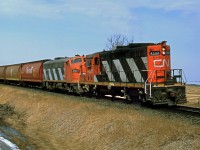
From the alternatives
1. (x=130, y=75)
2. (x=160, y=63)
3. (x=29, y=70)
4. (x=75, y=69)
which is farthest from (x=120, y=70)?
(x=29, y=70)

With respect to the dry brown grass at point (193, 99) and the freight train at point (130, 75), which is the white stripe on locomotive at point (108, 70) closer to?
the freight train at point (130, 75)

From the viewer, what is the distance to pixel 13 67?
2052 inches

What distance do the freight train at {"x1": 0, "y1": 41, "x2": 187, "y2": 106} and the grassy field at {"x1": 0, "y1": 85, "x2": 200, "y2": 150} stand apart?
1.50 meters

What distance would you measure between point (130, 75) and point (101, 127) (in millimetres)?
5507

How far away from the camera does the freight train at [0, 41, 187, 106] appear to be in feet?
60.4

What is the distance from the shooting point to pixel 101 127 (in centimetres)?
1611

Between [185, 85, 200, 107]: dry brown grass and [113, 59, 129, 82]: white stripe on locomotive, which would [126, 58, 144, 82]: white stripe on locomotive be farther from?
[185, 85, 200, 107]: dry brown grass

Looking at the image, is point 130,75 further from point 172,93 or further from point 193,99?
point 193,99

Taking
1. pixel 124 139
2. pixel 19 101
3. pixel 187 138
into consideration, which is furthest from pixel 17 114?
pixel 187 138

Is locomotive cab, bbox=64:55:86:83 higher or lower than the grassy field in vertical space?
higher

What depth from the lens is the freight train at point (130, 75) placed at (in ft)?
60.4

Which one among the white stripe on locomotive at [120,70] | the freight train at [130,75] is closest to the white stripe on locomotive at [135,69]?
the freight train at [130,75]

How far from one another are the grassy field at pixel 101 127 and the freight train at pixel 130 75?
1503 mm

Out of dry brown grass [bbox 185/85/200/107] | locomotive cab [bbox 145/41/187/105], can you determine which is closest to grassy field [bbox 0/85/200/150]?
locomotive cab [bbox 145/41/187/105]
